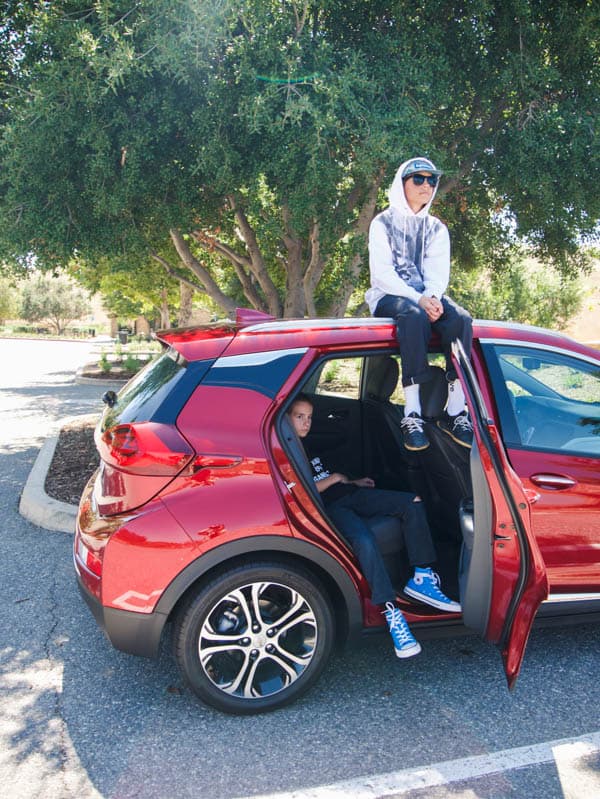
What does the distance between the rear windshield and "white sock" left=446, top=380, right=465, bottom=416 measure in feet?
4.61

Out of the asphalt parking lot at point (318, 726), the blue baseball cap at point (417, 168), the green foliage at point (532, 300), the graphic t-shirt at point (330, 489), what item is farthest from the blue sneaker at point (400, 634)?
the green foliage at point (532, 300)

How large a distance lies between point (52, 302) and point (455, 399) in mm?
88041

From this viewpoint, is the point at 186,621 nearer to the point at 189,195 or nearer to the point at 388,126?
the point at 388,126

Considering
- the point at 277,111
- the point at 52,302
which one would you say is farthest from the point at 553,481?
the point at 52,302

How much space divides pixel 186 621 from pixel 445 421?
5.58 feet

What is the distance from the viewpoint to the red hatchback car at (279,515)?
2.95 metres

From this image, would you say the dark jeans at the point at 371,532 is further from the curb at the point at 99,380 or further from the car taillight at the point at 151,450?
the curb at the point at 99,380

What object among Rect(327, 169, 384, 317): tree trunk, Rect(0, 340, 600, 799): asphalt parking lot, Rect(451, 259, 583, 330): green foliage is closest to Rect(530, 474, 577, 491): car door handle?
Rect(0, 340, 600, 799): asphalt parking lot

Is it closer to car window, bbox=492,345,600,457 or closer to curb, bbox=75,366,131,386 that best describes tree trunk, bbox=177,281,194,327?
curb, bbox=75,366,131,386

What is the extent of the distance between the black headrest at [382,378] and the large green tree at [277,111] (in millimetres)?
3177

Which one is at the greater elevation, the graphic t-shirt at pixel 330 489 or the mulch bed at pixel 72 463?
the graphic t-shirt at pixel 330 489

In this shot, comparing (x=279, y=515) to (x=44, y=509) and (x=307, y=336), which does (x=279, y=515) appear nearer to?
(x=307, y=336)

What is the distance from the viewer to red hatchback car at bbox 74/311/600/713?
2951 millimetres

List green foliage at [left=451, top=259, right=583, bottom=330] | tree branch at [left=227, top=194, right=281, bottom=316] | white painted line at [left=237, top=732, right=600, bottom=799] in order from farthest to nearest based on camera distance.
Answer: green foliage at [left=451, top=259, right=583, bottom=330] < tree branch at [left=227, top=194, right=281, bottom=316] < white painted line at [left=237, top=732, right=600, bottom=799]
